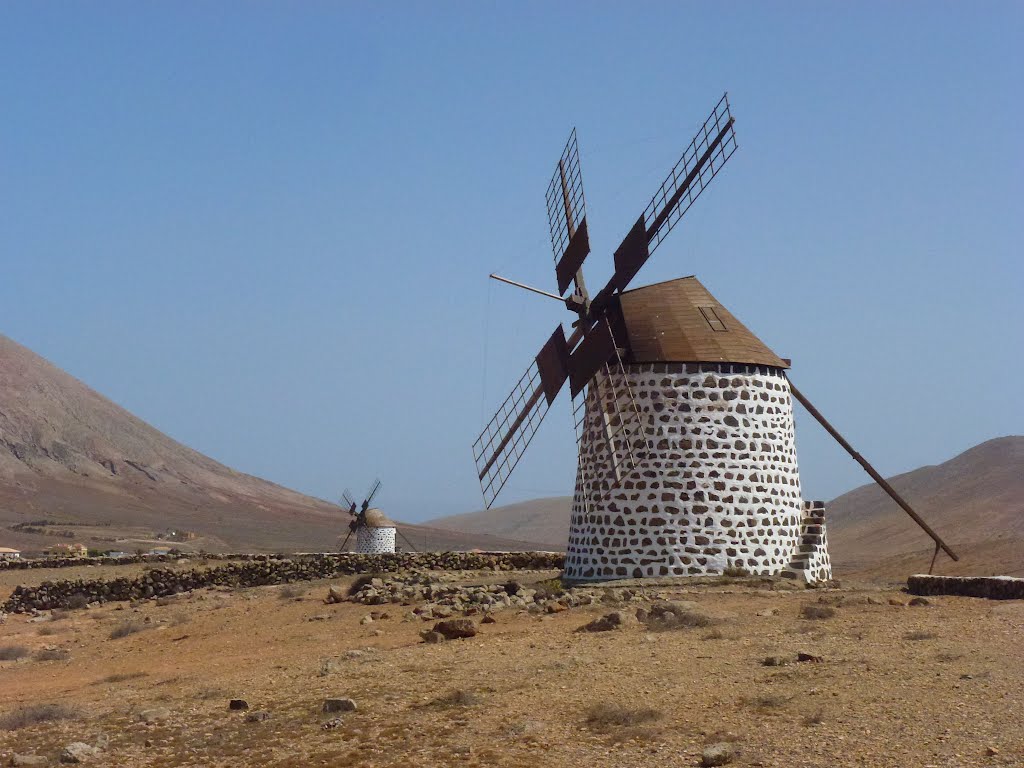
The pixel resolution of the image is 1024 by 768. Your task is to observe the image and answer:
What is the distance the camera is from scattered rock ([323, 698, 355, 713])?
37.5 ft

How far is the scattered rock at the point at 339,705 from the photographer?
1144 cm

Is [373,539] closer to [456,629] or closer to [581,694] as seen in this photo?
[456,629]

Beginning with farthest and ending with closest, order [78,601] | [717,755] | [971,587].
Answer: [78,601] < [971,587] < [717,755]

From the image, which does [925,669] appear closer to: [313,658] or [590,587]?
[313,658]

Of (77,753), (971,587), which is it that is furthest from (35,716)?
(971,587)

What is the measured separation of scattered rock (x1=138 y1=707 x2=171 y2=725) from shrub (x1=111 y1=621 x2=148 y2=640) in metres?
10.9

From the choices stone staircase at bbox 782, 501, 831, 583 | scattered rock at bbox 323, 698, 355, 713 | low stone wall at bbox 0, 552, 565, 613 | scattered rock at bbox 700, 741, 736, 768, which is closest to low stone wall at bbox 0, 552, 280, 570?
low stone wall at bbox 0, 552, 565, 613

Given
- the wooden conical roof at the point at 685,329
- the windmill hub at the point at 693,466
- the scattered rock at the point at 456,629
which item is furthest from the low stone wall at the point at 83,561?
the scattered rock at the point at 456,629

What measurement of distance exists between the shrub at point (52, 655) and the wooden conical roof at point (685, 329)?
11474 mm

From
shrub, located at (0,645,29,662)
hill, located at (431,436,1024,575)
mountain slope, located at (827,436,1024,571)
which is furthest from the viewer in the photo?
mountain slope, located at (827,436,1024,571)

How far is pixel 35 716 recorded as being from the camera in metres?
12.2

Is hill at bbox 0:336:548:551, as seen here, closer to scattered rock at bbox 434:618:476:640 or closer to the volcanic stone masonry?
the volcanic stone masonry

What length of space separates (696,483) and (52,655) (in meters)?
11.8

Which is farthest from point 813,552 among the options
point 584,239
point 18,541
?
point 18,541
